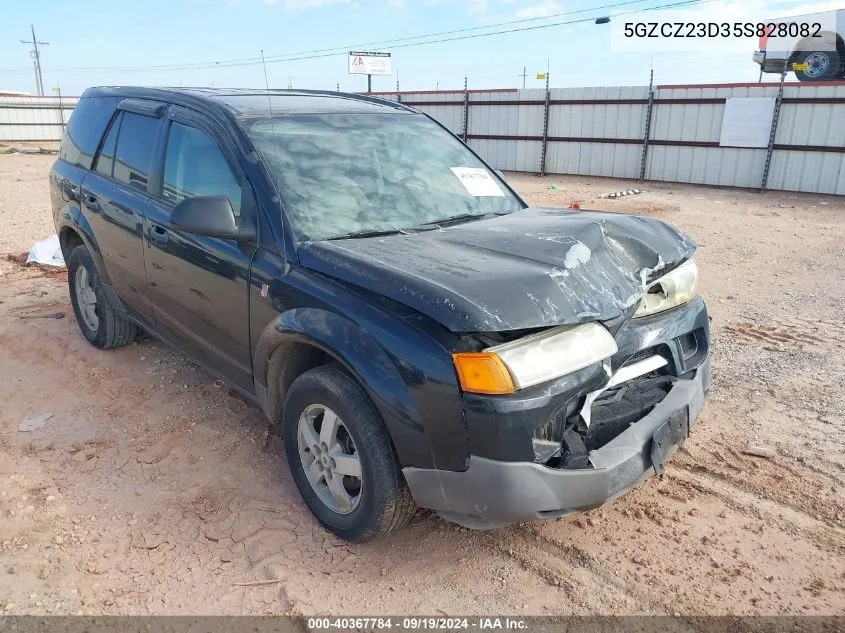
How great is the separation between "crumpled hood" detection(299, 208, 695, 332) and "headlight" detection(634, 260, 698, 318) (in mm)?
67

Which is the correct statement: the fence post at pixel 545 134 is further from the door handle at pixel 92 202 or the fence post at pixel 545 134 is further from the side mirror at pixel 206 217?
the side mirror at pixel 206 217

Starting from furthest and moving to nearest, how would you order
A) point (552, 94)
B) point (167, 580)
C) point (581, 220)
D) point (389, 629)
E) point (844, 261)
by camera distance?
point (552, 94)
point (844, 261)
point (581, 220)
point (167, 580)
point (389, 629)

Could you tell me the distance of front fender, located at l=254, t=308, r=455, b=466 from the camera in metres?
2.30

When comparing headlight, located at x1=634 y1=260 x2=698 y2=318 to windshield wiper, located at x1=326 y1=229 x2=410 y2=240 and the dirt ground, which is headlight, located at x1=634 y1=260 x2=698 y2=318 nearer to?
the dirt ground

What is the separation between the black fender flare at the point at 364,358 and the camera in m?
2.37

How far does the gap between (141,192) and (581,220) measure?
8.48 ft

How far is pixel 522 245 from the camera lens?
9.16 feet

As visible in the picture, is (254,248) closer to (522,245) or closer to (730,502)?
(522,245)

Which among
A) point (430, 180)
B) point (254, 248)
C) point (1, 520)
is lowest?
point (1, 520)

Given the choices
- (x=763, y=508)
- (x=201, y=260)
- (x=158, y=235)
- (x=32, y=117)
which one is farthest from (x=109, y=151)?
(x=32, y=117)

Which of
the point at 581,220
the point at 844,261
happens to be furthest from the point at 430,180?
the point at 844,261

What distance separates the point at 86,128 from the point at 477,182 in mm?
2981

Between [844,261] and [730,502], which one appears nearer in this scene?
[730,502]

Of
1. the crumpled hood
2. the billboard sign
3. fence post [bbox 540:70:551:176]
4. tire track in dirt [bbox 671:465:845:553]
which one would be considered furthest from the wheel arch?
the billboard sign
